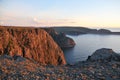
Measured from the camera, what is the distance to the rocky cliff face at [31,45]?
273 feet

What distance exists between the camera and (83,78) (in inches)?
532

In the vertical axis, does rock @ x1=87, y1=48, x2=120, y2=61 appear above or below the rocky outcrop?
above

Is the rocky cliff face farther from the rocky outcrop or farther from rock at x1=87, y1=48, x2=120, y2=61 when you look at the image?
rock at x1=87, y1=48, x2=120, y2=61

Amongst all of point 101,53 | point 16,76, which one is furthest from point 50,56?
point 16,76

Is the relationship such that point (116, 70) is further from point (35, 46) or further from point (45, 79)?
point (35, 46)

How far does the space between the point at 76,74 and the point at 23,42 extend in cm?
8724

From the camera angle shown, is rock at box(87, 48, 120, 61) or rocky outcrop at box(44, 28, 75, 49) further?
rocky outcrop at box(44, 28, 75, 49)

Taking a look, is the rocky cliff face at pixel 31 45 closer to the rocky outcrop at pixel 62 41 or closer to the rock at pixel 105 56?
the rocky outcrop at pixel 62 41

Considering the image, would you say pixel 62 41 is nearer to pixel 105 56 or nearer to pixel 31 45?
pixel 31 45

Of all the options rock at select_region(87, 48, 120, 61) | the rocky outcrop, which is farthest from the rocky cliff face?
rock at select_region(87, 48, 120, 61)

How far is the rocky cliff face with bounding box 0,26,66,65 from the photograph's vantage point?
83.1 metres

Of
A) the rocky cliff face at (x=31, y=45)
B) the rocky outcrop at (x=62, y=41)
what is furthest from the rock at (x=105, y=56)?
the rocky outcrop at (x=62, y=41)

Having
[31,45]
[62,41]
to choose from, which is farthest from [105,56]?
[62,41]

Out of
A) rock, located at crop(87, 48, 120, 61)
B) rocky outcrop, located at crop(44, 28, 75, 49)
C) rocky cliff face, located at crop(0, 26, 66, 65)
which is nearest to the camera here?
rock, located at crop(87, 48, 120, 61)
